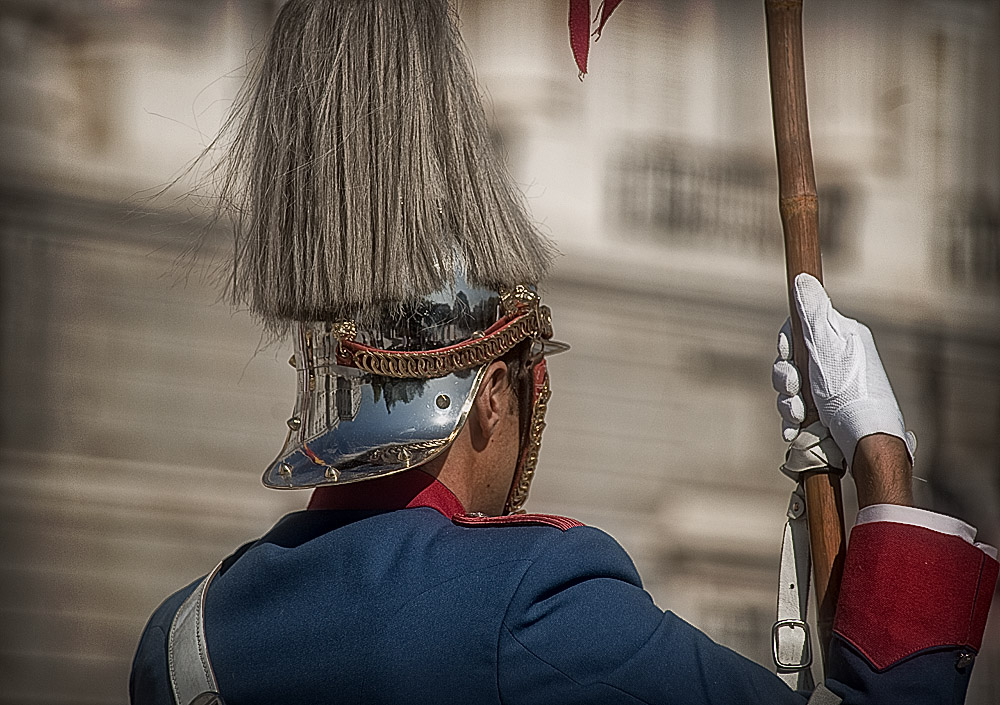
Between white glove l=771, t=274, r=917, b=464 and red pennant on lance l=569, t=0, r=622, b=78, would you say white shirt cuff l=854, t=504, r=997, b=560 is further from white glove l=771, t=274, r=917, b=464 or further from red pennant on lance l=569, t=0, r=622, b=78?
red pennant on lance l=569, t=0, r=622, b=78

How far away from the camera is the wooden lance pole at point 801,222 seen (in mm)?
1130

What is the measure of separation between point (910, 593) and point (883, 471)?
110 millimetres

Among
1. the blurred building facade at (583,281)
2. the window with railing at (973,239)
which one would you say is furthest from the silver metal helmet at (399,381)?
the window with railing at (973,239)

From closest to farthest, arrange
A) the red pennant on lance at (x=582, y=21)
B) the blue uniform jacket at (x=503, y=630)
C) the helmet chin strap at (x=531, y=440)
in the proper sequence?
the blue uniform jacket at (x=503, y=630), the helmet chin strap at (x=531, y=440), the red pennant on lance at (x=582, y=21)

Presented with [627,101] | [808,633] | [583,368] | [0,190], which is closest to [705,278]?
[583,368]

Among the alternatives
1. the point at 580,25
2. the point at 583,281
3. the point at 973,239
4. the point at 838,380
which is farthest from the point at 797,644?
the point at 583,281

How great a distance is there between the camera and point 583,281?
334cm

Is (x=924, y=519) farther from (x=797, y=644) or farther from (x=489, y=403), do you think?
(x=489, y=403)

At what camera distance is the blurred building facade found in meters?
2.45

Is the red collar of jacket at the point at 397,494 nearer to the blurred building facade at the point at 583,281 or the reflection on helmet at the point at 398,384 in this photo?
the reflection on helmet at the point at 398,384

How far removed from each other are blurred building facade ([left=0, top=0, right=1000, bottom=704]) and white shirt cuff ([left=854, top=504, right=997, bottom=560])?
2.90 ft

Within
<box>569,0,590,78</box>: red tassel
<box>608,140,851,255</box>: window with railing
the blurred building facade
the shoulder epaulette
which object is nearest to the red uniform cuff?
the shoulder epaulette

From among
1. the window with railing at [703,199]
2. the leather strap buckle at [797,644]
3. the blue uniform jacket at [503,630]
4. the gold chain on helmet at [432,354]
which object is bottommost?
the leather strap buckle at [797,644]

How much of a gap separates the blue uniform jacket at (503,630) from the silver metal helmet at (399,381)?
0.19ft
